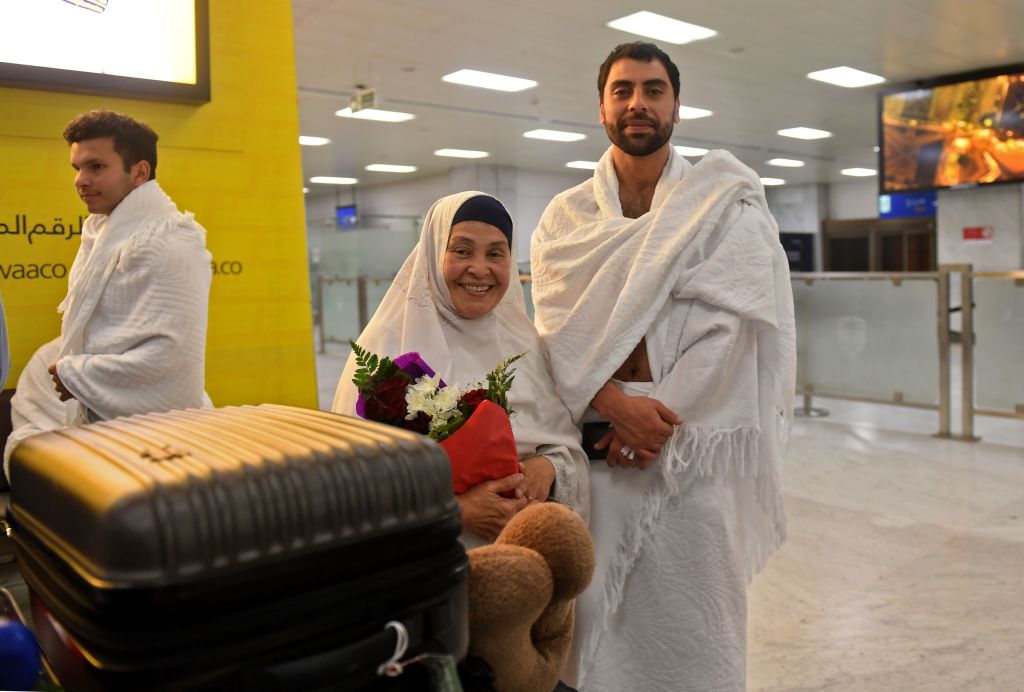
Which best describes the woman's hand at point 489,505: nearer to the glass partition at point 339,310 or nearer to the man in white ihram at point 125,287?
the man in white ihram at point 125,287

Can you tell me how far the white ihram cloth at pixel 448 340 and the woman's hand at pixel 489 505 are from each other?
1.41 ft

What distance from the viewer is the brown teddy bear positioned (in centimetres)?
70

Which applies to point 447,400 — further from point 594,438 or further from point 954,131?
point 954,131

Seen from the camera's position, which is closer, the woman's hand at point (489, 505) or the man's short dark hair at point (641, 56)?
the woman's hand at point (489, 505)

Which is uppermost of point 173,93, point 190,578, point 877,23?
point 877,23

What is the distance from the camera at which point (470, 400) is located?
112 cm

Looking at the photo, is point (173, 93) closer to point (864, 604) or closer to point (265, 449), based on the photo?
point (265, 449)

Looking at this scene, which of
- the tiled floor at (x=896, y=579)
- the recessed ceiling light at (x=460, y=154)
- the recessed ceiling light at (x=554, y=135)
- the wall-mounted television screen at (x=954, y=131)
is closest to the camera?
the tiled floor at (x=896, y=579)

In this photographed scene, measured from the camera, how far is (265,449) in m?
0.59

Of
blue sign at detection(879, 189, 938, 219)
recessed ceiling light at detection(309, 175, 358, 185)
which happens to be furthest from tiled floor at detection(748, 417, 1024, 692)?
recessed ceiling light at detection(309, 175, 358, 185)

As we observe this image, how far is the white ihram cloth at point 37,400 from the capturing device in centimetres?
201

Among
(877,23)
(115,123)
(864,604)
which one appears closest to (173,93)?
(115,123)

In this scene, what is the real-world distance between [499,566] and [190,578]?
0.27 meters

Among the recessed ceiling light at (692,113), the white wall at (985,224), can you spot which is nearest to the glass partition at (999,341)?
the white wall at (985,224)
